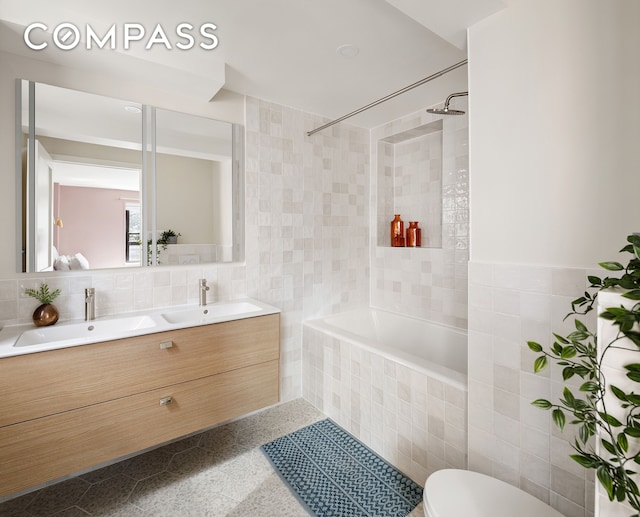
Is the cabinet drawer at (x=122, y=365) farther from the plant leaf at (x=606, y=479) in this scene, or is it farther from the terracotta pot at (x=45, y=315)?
the plant leaf at (x=606, y=479)

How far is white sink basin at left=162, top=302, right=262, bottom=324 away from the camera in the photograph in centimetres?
203

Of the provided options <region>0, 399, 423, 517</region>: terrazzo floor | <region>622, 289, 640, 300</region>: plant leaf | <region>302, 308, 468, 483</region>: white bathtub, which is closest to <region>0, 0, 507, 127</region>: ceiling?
<region>622, 289, 640, 300</region>: plant leaf

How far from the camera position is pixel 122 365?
157cm

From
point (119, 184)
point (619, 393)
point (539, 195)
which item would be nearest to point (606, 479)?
point (619, 393)

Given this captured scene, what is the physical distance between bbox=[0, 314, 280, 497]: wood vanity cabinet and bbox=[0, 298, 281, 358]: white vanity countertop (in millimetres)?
31

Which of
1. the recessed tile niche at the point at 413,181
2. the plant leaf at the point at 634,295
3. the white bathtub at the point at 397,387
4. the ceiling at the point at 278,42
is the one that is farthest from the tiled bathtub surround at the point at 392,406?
the ceiling at the point at 278,42

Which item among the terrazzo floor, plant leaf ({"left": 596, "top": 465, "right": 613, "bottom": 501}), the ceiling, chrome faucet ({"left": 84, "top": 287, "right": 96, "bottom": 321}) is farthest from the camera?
chrome faucet ({"left": 84, "top": 287, "right": 96, "bottom": 321})

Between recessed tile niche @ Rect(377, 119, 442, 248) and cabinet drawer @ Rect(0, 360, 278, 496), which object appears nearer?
cabinet drawer @ Rect(0, 360, 278, 496)

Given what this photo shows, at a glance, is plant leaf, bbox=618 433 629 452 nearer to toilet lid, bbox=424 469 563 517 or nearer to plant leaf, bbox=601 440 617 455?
plant leaf, bbox=601 440 617 455

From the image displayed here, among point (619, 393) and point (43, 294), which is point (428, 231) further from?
point (43, 294)

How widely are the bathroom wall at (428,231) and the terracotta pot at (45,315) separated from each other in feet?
8.19

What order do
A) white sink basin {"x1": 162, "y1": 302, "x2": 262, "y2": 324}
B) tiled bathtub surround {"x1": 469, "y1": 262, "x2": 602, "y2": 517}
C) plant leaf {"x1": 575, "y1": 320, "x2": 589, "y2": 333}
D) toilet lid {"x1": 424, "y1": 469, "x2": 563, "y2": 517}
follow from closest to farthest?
plant leaf {"x1": 575, "y1": 320, "x2": 589, "y2": 333} → toilet lid {"x1": 424, "y1": 469, "x2": 563, "y2": 517} → tiled bathtub surround {"x1": 469, "y1": 262, "x2": 602, "y2": 517} → white sink basin {"x1": 162, "y1": 302, "x2": 262, "y2": 324}

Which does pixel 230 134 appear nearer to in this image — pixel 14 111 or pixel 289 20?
pixel 289 20

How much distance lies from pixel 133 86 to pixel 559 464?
2.91 meters
